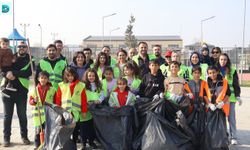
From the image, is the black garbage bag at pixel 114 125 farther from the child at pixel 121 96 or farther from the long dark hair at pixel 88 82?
the long dark hair at pixel 88 82

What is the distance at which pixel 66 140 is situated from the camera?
16.4 ft

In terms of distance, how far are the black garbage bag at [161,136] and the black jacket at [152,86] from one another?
1.90 ft

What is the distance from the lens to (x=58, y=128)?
4.91 meters

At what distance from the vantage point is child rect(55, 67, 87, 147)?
5.39m

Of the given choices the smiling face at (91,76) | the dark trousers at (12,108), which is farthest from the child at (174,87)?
the dark trousers at (12,108)

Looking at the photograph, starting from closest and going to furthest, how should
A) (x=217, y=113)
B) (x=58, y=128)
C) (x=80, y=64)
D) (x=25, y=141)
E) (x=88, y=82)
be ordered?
(x=58, y=128)
(x=217, y=113)
(x=88, y=82)
(x=25, y=141)
(x=80, y=64)

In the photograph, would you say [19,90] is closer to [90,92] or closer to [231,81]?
[90,92]

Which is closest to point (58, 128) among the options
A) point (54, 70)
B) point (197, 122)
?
point (54, 70)

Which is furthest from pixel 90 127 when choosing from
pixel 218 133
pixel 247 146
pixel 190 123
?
pixel 247 146

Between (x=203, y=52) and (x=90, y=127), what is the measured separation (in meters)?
3.03

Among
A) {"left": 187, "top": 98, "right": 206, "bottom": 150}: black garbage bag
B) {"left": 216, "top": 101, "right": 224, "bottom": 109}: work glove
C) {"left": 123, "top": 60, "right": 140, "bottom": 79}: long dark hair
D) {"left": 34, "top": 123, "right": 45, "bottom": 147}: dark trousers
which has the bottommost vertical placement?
{"left": 34, "top": 123, "right": 45, "bottom": 147}: dark trousers

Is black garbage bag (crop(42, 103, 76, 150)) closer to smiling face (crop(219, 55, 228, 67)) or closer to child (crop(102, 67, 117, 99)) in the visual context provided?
child (crop(102, 67, 117, 99))

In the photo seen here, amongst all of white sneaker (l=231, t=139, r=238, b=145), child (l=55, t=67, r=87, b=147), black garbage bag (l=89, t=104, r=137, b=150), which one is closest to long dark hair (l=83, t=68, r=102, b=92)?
child (l=55, t=67, r=87, b=147)

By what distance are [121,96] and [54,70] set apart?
4.30 feet
